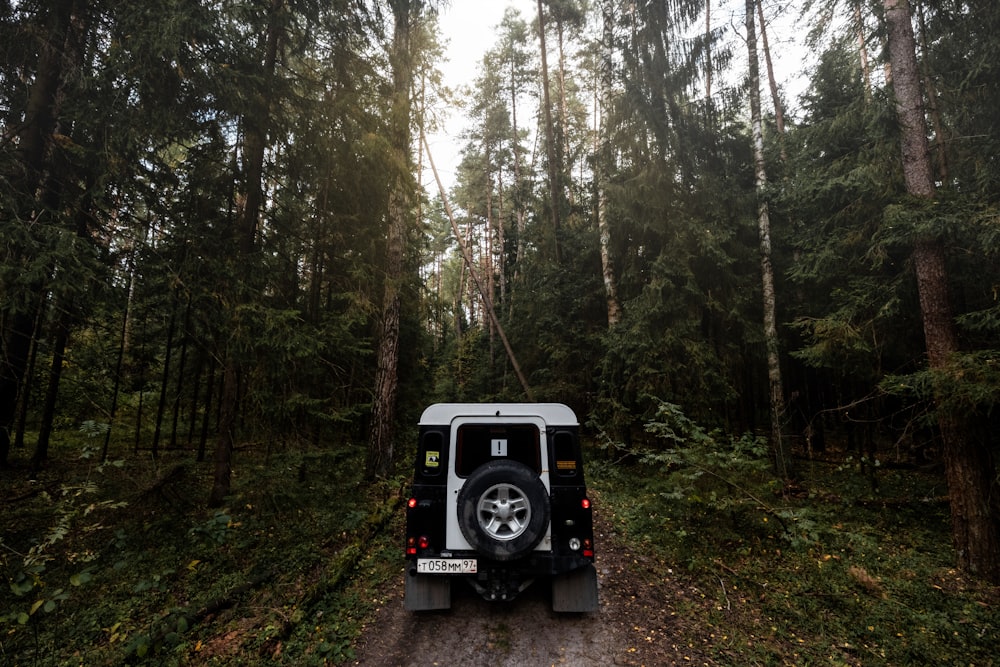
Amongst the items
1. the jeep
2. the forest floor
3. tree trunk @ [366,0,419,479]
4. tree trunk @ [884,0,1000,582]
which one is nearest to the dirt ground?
the forest floor

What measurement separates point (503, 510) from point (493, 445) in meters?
0.92

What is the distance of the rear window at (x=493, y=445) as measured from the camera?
5363 millimetres

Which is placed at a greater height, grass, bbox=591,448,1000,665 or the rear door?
the rear door

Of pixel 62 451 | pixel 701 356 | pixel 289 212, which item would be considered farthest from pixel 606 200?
pixel 62 451

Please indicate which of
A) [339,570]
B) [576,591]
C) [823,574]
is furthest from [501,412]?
[823,574]

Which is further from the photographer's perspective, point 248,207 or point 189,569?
point 248,207

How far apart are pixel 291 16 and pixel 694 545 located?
1155 centimetres

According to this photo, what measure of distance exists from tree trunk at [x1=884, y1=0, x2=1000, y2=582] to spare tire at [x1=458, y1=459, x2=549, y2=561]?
18.3 feet

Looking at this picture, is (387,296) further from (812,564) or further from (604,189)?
(812,564)

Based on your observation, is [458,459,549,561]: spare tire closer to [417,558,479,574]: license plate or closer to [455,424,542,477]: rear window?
[417,558,479,574]: license plate

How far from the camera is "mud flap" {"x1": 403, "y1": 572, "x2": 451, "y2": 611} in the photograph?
16.6 ft

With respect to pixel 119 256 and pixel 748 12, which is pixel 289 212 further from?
pixel 748 12

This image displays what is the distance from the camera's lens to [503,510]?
15.8 feet

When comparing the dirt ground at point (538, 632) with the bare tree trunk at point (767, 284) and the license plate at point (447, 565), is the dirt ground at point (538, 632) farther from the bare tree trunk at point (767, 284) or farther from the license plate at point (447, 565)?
the bare tree trunk at point (767, 284)
